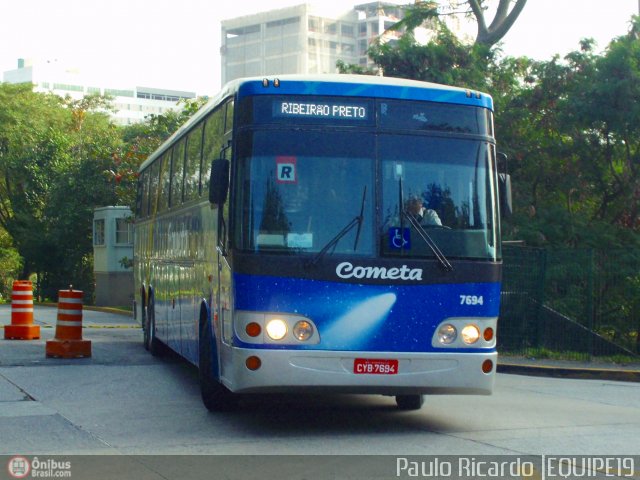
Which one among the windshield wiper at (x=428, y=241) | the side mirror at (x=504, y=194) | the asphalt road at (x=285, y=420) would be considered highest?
the side mirror at (x=504, y=194)

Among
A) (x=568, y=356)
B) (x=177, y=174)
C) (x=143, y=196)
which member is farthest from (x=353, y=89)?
(x=143, y=196)

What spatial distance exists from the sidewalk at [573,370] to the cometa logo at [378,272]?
810cm

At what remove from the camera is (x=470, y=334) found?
32.1 feet

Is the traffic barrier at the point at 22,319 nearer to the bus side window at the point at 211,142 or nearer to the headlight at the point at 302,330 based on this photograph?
the bus side window at the point at 211,142

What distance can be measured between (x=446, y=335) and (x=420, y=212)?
1160mm

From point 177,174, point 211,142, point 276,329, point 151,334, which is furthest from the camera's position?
point 151,334

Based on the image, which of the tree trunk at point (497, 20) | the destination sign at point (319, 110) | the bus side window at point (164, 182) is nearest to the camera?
the destination sign at point (319, 110)

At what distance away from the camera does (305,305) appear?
941 cm

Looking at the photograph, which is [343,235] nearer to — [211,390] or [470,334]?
[470,334]

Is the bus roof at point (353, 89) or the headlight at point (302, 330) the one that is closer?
the headlight at point (302, 330)

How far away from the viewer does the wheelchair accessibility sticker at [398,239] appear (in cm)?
959

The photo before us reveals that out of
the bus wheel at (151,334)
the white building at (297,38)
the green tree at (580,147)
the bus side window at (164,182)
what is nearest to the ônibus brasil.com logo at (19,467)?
the bus side window at (164,182)

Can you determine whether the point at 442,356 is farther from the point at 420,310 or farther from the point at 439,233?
the point at 439,233

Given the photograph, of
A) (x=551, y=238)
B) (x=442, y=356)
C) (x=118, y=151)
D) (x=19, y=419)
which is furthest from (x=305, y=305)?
(x=118, y=151)
